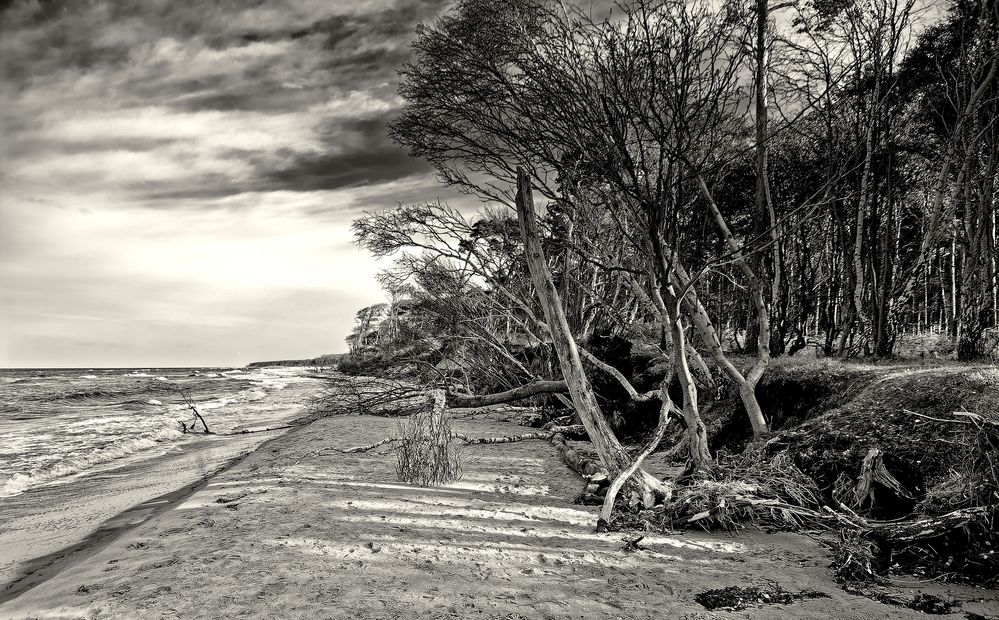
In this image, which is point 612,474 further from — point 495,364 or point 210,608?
point 495,364

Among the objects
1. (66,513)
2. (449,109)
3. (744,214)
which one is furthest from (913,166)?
(66,513)

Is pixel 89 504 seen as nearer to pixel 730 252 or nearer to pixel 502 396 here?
pixel 502 396

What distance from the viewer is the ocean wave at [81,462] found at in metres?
8.25

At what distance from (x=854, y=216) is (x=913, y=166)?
6.46ft

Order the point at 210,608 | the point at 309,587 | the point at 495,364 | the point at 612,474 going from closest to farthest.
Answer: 1. the point at 210,608
2. the point at 309,587
3. the point at 612,474
4. the point at 495,364

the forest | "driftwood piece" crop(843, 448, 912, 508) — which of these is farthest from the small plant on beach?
"driftwood piece" crop(843, 448, 912, 508)

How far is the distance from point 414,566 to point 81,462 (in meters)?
9.96

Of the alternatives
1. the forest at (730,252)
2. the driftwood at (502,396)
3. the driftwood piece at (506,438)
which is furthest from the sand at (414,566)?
the driftwood piece at (506,438)

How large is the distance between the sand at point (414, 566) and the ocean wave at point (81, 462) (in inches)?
196

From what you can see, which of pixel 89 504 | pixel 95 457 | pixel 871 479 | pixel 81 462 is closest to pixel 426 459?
pixel 871 479

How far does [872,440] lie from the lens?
15.9ft

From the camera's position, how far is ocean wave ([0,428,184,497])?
8250 millimetres

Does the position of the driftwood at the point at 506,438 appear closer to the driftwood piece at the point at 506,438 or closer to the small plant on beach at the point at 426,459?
the driftwood piece at the point at 506,438

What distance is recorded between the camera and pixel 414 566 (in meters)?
3.81
